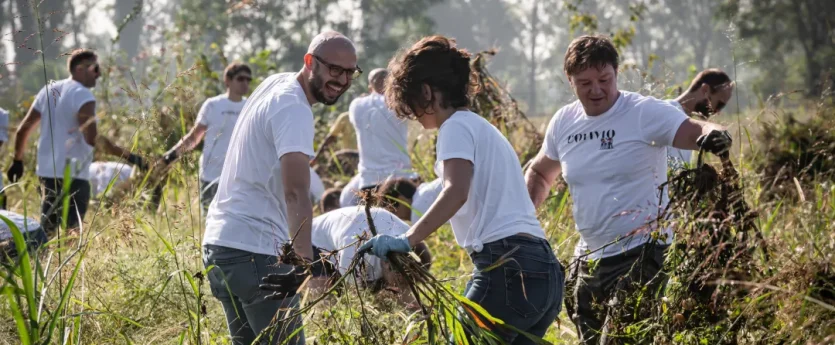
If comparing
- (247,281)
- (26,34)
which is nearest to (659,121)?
(247,281)

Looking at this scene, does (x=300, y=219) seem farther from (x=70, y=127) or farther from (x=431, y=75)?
(x=70, y=127)

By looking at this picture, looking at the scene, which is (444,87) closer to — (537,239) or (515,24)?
(537,239)

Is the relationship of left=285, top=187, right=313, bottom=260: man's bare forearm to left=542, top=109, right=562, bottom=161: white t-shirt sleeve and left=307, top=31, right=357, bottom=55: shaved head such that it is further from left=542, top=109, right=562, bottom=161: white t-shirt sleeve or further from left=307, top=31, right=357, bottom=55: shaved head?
left=542, top=109, right=562, bottom=161: white t-shirt sleeve

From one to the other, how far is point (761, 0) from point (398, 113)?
79.0ft

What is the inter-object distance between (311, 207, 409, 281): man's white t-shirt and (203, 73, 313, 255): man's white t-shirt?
29.6 inches

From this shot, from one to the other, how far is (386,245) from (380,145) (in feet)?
13.8

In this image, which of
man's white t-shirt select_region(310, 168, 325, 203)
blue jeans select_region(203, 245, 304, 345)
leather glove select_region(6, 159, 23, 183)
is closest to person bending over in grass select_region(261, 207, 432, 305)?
blue jeans select_region(203, 245, 304, 345)

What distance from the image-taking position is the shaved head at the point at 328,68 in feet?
11.3

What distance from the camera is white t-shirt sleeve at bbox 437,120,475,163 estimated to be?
9.75 feet

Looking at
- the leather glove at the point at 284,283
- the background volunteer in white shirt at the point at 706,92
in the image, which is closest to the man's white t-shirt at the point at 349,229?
the leather glove at the point at 284,283

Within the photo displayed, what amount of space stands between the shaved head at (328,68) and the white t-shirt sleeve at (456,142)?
1.94 ft

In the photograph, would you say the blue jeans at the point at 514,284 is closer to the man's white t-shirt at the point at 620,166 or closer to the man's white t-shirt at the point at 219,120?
the man's white t-shirt at the point at 620,166

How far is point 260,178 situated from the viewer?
10.9 ft

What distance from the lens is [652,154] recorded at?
12.0ft
